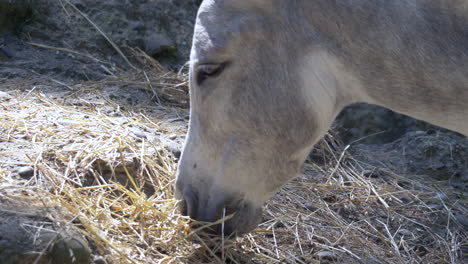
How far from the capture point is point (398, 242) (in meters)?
2.54

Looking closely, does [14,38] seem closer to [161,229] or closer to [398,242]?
[161,229]

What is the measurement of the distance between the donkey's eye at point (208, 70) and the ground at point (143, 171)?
0.50 meters

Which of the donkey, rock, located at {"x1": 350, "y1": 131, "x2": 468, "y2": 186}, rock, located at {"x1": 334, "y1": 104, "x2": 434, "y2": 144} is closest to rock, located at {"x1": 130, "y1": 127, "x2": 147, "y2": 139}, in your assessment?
the donkey

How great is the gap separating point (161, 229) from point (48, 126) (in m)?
0.88

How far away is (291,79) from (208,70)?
0.88 feet

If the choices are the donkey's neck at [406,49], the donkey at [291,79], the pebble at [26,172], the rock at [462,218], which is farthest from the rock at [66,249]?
the rock at [462,218]

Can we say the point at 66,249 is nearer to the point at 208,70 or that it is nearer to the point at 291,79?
the point at 208,70

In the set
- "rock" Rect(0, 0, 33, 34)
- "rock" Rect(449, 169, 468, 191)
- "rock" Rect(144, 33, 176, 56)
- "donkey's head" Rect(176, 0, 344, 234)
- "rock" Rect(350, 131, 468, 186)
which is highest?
"donkey's head" Rect(176, 0, 344, 234)

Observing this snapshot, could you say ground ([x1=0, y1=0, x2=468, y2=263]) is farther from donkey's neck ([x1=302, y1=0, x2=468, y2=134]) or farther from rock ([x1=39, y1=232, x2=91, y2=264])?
donkey's neck ([x1=302, y1=0, x2=468, y2=134])

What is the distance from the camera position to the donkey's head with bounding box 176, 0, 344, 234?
170 cm

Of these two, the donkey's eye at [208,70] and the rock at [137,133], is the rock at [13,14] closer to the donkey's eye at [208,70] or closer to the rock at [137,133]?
the rock at [137,133]

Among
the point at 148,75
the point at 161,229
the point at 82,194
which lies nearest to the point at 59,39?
the point at 148,75

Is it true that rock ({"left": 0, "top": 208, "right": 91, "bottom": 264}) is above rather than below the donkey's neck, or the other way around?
below

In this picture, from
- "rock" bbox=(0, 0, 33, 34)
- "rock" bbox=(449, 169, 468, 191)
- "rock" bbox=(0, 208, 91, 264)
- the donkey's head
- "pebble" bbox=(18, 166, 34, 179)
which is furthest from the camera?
"rock" bbox=(0, 0, 33, 34)
